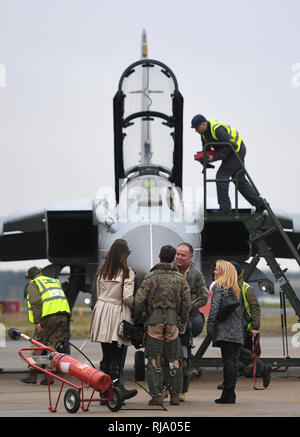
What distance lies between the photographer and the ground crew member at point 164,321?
7812mm

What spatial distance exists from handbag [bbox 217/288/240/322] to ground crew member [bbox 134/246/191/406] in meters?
0.32

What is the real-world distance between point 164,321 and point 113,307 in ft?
1.55

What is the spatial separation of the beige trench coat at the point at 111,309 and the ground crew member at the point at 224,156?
299 cm

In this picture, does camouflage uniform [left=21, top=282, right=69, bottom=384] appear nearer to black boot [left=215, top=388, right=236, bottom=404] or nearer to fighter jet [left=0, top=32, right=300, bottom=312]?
fighter jet [left=0, top=32, right=300, bottom=312]

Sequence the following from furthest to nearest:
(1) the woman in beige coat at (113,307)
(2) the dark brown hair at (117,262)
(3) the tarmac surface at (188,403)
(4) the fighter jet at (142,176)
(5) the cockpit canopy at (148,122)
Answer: (5) the cockpit canopy at (148,122), (4) the fighter jet at (142,176), (2) the dark brown hair at (117,262), (1) the woman in beige coat at (113,307), (3) the tarmac surface at (188,403)

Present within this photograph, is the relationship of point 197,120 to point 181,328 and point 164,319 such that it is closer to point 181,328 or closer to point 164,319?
point 181,328

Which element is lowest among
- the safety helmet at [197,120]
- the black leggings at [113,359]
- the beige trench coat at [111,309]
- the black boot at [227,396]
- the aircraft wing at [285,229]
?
the black boot at [227,396]

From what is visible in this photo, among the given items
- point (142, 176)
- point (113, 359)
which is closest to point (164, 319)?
point (113, 359)

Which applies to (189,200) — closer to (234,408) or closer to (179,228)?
(179,228)

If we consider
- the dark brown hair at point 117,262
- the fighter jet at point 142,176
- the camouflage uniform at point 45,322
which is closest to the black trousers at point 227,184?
the fighter jet at point 142,176

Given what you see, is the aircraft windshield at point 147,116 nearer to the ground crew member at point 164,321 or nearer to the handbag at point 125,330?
the ground crew member at point 164,321

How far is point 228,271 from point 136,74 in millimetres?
4313
